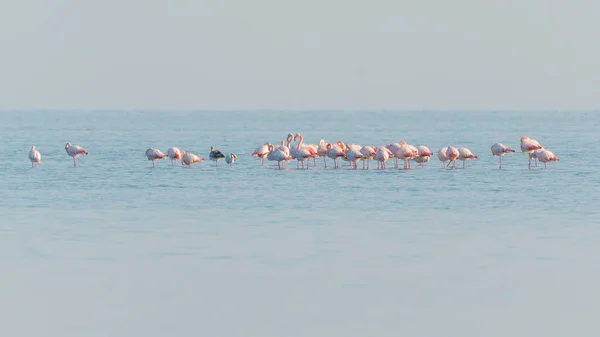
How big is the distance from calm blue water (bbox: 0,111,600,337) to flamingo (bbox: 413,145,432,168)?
419 centimetres

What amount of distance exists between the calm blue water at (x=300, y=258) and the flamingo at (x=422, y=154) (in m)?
4.19

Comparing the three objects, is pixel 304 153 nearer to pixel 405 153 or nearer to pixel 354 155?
pixel 354 155

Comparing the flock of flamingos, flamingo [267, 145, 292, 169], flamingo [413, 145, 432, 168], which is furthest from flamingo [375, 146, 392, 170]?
flamingo [267, 145, 292, 169]

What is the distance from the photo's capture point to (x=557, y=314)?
10680 mm

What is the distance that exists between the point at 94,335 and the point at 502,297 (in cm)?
390

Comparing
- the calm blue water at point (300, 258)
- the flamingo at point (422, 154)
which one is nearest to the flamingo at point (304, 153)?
the flamingo at point (422, 154)

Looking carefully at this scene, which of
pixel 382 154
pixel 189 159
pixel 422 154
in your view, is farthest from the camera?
pixel 189 159

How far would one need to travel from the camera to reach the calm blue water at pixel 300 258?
10.4m

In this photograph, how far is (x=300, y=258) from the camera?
1361 centimetres

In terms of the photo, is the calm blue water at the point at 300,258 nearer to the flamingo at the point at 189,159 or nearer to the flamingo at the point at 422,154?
the flamingo at the point at 422,154

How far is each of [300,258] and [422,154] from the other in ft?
52.7

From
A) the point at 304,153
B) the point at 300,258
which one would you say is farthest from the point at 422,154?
the point at 300,258

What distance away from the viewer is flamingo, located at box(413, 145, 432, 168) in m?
29.3

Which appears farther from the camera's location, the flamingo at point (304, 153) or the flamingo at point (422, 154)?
the flamingo at point (304, 153)
